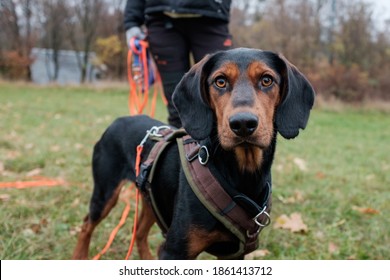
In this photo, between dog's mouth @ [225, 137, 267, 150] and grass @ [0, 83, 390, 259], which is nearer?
dog's mouth @ [225, 137, 267, 150]

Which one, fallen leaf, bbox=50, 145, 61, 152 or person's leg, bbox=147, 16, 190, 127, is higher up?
person's leg, bbox=147, 16, 190, 127

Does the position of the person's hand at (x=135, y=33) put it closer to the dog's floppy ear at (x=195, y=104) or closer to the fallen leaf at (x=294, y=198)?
the dog's floppy ear at (x=195, y=104)

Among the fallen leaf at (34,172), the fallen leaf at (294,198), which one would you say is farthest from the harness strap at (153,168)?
the fallen leaf at (34,172)

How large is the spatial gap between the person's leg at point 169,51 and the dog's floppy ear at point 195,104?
4.04ft

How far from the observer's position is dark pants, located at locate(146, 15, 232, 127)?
3579mm

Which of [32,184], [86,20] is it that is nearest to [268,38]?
[86,20]

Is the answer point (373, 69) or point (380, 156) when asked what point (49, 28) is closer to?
point (373, 69)

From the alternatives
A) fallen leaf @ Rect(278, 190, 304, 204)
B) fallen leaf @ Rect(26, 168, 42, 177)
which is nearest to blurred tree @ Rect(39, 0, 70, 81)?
fallen leaf @ Rect(26, 168, 42, 177)

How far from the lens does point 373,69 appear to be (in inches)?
845

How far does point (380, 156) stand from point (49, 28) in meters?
33.1

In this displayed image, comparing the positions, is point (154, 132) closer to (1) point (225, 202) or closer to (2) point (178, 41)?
(1) point (225, 202)

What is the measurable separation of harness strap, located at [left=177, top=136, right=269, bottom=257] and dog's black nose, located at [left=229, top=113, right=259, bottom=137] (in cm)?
38

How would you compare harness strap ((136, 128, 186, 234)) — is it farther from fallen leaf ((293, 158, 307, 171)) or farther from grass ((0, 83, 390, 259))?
fallen leaf ((293, 158, 307, 171))

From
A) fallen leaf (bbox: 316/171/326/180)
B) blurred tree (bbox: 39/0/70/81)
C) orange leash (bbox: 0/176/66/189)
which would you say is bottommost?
blurred tree (bbox: 39/0/70/81)
